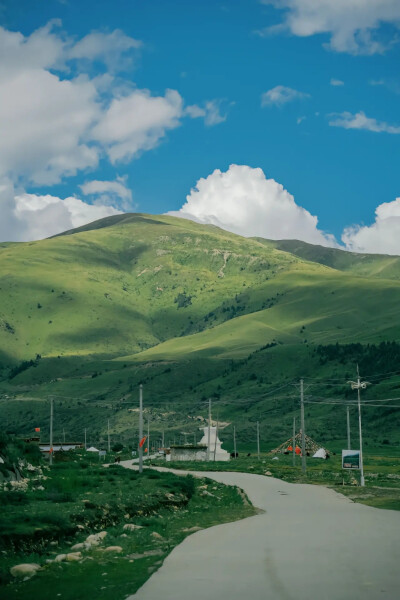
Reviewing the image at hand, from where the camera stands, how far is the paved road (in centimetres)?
1475

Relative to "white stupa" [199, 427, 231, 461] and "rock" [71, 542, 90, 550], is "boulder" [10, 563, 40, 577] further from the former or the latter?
"white stupa" [199, 427, 231, 461]

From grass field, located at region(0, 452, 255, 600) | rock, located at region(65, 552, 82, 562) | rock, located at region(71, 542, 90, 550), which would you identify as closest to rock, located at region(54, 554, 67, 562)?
rock, located at region(65, 552, 82, 562)

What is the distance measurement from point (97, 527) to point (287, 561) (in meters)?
8.82

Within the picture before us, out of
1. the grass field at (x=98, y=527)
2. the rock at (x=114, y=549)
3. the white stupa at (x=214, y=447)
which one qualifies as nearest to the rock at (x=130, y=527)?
the grass field at (x=98, y=527)

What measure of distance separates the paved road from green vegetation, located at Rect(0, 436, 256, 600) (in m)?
0.78

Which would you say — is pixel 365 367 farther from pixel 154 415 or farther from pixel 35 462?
pixel 35 462

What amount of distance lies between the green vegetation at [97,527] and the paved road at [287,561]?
2.55 ft

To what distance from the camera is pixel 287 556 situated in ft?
63.7

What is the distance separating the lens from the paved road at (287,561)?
14750mm

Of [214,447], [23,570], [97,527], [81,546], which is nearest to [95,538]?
[81,546]

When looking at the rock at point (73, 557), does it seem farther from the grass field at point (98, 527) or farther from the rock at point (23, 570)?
the rock at point (23, 570)

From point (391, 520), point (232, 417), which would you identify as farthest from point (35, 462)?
Answer: point (232, 417)

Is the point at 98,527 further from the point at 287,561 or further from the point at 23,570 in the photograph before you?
the point at 287,561

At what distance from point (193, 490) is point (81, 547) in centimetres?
1973
